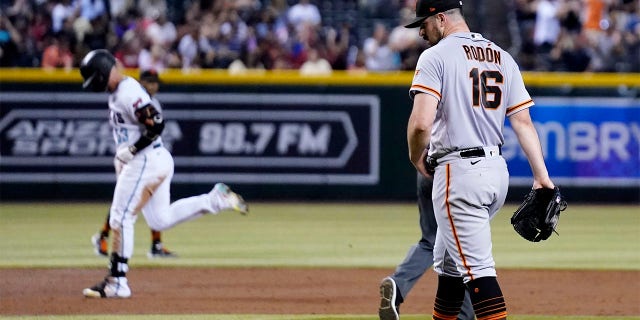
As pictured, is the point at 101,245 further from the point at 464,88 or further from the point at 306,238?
the point at 464,88

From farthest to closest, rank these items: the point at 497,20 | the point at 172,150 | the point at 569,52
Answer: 1. the point at 497,20
2. the point at 569,52
3. the point at 172,150

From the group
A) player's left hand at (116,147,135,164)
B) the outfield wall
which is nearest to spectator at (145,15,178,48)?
the outfield wall

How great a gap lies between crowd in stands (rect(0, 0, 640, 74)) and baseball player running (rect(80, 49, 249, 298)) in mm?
8260

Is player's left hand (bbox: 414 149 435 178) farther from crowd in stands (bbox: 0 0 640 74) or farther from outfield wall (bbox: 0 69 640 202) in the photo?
crowd in stands (bbox: 0 0 640 74)

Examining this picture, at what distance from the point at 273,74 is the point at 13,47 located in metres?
3.98

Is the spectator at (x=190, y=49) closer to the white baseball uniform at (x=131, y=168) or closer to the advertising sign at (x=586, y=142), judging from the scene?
the advertising sign at (x=586, y=142)

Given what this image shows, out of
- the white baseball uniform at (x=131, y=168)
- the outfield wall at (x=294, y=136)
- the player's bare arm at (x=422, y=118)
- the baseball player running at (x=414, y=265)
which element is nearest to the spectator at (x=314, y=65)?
the outfield wall at (x=294, y=136)

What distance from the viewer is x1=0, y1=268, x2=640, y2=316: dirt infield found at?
8.60m

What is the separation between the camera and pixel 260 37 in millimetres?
19125

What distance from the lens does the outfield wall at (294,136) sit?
1725cm

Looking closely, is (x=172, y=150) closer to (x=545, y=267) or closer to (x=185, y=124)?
(x=185, y=124)

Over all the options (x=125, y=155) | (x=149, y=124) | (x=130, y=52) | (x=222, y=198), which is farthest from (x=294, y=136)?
(x=149, y=124)

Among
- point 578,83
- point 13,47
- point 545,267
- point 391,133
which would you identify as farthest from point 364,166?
point 545,267

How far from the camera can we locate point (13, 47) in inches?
708
